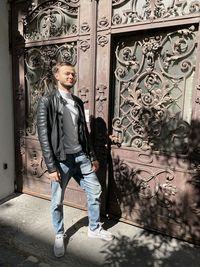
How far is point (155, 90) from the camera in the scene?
9.52 feet

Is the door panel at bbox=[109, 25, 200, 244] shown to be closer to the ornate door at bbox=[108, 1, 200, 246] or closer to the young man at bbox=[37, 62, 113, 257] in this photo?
the ornate door at bbox=[108, 1, 200, 246]

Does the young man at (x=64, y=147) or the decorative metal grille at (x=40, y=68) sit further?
the decorative metal grille at (x=40, y=68)

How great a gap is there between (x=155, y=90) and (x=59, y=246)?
6.17 ft

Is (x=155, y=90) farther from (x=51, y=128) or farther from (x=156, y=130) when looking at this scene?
(x=51, y=128)

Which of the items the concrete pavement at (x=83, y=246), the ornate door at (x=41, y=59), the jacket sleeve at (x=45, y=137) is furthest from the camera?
the ornate door at (x=41, y=59)

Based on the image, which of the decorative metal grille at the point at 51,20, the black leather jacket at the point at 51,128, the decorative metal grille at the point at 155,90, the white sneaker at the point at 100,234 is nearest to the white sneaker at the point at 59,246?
the white sneaker at the point at 100,234

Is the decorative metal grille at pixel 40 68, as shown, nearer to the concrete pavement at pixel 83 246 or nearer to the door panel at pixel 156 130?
the door panel at pixel 156 130

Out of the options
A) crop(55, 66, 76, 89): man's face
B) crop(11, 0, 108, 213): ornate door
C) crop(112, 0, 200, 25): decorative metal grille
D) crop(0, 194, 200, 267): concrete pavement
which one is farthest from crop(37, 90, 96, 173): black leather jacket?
crop(112, 0, 200, 25): decorative metal grille

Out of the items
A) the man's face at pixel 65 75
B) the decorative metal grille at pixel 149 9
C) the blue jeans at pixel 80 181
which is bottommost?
the blue jeans at pixel 80 181

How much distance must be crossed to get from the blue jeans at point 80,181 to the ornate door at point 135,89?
44 cm

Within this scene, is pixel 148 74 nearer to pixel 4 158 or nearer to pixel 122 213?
pixel 122 213

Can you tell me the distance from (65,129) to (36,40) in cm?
156

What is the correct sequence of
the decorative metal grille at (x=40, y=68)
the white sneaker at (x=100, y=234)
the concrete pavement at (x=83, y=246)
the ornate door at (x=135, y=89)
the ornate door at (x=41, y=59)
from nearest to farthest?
1. the concrete pavement at (x=83, y=246)
2. the ornate door at (x=135, y=89)
3. the white sneaker at (x=100, y=234)
4. the ornate door at (x=41, y=59)
5. the decorative metal grille at (x=40, y=68)

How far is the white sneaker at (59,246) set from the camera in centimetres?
270
